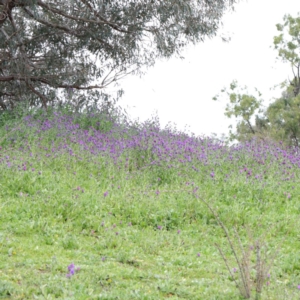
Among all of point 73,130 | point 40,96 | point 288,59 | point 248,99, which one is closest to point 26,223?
point 73,130

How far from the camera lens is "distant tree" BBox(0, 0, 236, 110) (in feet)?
41.1

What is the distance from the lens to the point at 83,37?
13.5 m

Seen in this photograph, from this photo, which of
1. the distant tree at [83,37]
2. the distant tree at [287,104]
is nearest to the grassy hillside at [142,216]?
the distant tree at [83,37]

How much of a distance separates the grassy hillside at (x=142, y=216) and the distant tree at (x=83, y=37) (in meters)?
2.37

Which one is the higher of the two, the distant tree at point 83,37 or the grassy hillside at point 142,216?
the distant tree at point 83,37

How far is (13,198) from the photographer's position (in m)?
7.26

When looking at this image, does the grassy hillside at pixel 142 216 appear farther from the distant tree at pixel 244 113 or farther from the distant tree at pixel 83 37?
the distant tree at pixel 244 113

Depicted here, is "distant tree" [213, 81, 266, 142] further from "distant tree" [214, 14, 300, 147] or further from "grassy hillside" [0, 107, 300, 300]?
"grassy hillside" [0, 107, 300, 300]

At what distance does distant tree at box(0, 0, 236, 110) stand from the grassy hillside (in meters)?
2.37

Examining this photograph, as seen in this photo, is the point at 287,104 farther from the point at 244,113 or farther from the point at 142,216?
the point at 142,216

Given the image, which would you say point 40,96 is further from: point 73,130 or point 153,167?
point 153,167

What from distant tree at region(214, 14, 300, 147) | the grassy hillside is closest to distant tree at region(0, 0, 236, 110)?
the grassy hillside

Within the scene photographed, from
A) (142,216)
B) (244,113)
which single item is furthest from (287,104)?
(142,216)

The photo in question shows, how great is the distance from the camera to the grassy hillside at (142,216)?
4.56 meters
